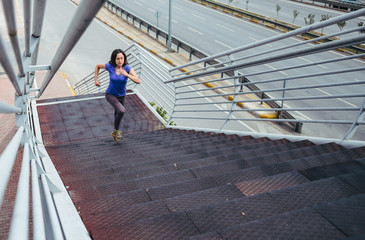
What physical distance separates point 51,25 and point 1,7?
23.7 m

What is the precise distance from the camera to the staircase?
6.11 ft

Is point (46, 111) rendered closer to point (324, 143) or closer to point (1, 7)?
point (324, 143)

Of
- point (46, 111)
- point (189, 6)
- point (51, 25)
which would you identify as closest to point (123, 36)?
point (51, 25)

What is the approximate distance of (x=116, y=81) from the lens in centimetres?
540

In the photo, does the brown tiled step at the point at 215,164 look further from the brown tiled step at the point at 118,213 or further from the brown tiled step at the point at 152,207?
the brown tiled step at the point at 118,213

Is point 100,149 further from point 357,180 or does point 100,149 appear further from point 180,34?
point 180,34

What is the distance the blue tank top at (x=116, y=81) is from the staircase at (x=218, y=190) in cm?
89

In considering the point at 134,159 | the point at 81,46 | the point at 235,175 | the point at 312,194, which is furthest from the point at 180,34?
the point at 312,194

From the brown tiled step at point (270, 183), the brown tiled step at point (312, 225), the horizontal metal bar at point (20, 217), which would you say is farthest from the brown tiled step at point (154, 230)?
the horizontal metal bar at point (20, 217)

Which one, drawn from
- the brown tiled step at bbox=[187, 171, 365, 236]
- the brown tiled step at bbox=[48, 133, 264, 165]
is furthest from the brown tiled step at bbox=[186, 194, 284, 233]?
the brown tiled step at bbox=[48, 133, 264, 165]

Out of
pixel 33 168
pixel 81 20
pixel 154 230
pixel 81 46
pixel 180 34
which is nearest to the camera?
pixel 81 20

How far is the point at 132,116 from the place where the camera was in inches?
307

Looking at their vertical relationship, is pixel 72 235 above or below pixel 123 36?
above

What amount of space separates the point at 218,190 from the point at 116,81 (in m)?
3.24
